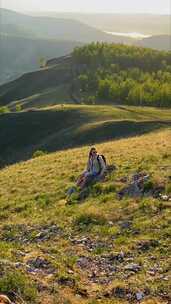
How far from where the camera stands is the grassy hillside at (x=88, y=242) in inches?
657

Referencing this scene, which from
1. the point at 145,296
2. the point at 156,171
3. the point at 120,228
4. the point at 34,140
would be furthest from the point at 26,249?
the point at 34,140

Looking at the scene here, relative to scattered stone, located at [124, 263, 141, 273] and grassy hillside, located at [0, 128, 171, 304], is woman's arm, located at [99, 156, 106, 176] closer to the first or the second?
grassy hillside, located at [0, 128, 171, 304]

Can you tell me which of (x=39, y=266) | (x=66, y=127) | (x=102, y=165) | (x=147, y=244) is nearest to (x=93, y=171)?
(x=102, y=165)

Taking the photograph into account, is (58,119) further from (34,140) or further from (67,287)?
(67,287)

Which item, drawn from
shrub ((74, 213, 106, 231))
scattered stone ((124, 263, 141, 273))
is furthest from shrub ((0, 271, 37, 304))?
shrub ((74, 213, 106, 231))

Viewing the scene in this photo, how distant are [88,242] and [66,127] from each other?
62578 millimetres

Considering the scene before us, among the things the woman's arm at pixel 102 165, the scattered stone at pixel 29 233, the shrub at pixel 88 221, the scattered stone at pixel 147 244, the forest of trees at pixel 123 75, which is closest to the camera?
the scattered stone at pixel 147 244

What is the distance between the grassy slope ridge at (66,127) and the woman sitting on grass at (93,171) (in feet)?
108

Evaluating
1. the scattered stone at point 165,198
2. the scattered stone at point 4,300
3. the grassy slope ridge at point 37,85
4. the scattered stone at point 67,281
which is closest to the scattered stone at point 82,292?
the scattered stone at point 67,281

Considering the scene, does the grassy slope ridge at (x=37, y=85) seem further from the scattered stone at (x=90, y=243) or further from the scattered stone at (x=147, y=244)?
the scattered stone at (x=147, y=244)

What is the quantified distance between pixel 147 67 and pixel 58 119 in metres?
86.0

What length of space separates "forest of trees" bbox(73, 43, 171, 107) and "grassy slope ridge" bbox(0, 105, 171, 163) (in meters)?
31.4

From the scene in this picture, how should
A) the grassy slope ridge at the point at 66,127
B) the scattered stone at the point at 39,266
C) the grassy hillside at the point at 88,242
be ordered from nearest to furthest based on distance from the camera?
the grassy hillside at the point at 88,242 → the scattered stone at the point at 39,266 → the grassy slope ridge at the point at 66,127

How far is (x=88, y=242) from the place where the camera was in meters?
22.7
